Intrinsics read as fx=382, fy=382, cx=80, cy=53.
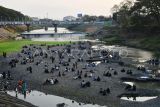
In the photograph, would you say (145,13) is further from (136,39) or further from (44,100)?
(44,100)

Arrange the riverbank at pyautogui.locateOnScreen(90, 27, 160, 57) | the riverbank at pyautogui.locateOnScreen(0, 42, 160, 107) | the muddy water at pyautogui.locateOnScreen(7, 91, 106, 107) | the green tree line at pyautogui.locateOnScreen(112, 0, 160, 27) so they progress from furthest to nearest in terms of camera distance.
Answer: the green tree line at pyautogui.locateOnScreen(112, 0, 160, 27) < the riverbank at pyautogui.locateOnScreen(90, 27, 160, 57) < the riverbank at pyautogui.locateOnScreen(0, 42, 160, 107) < the muddy water at pyautogui.locateOnScreen(7, 91, 106, 107)

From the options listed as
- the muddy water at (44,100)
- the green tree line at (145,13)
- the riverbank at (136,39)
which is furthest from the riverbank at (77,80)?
the green tree line at (145,13)

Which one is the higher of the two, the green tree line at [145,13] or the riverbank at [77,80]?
the green tree line at [145,13]

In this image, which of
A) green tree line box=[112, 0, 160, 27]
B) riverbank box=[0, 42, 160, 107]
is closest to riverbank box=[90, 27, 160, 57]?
green tree line box=[112, 0, 160, 27]

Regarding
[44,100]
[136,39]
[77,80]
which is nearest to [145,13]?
[136,39]

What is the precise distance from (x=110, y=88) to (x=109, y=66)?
21.5 meters

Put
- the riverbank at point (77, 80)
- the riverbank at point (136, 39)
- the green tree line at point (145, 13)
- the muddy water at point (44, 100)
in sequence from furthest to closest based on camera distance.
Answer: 1. the green tree line at point (145, 13)
2. the riverbank at point (136, 39)
3. the riverbank at point (77, 80)
4. the muddy water at point (44, 100)

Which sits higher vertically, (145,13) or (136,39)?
(145,13)

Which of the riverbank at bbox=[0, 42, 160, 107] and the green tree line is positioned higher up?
the green tree line

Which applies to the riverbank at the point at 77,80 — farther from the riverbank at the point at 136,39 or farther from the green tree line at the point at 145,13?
the green tree line at the point at 145,13

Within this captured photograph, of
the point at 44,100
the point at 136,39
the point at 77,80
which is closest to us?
the point at 44,100

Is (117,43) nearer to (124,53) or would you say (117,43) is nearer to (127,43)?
(127,43)

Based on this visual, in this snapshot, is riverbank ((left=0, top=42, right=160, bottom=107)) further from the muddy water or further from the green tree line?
the green tree line

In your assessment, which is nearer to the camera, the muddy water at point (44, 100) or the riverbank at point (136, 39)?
the muddy water at point (44, 100)
